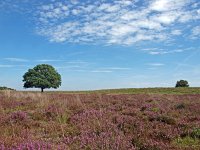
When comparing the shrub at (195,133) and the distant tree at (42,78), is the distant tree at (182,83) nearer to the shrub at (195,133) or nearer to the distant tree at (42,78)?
the distant tree at (42,78)

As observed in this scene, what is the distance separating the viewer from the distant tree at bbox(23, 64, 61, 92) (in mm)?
70812

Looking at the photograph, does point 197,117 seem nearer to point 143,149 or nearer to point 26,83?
point 143,149

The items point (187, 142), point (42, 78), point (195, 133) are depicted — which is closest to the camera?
point (187, 142)

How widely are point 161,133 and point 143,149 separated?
1.56 meters

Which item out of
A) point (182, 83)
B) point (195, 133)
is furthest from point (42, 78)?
point (195, 133)

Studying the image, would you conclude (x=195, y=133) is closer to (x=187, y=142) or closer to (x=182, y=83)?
(x=187, y=142)

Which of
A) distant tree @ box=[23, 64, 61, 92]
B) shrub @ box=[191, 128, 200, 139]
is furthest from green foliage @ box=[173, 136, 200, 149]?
distant tree @ box=[23, 64, 61, 92]

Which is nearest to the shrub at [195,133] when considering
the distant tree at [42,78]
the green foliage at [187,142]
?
the green foliage at [187,142]

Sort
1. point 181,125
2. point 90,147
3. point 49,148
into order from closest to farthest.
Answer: point 49,148 < point 90,147 < point 181,125

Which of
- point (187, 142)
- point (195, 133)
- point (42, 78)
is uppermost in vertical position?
point (42, 78)

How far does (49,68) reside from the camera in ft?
243

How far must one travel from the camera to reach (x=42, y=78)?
7212 centimetres

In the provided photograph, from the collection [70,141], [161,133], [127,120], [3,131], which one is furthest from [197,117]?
[3,131]

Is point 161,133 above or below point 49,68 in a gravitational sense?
below
